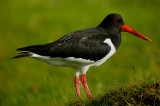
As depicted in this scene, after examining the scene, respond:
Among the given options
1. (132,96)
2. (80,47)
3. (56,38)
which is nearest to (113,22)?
(80,47)

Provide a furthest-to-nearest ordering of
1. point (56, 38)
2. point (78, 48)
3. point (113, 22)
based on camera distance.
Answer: point (56, 38) → point (113, 22) → point (78, 48)

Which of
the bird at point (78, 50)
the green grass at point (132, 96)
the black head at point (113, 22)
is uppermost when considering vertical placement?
the black head at point (113, 22)

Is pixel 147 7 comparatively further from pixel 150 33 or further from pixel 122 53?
pixel 122 53

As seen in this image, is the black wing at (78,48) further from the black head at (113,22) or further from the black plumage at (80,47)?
the black head at (113,22)

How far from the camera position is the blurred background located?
11.3 m

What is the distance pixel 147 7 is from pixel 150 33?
330cm

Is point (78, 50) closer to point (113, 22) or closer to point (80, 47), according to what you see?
point (80, 47)

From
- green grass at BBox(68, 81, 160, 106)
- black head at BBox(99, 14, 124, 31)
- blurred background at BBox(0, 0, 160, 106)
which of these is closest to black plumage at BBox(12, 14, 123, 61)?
black head at BBox(99, 14, 124, 31)

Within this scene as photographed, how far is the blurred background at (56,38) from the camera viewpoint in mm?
11258

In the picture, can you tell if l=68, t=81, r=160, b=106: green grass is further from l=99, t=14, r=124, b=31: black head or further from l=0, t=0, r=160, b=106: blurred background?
l=0, t=0, r=160, b=106: blurred background

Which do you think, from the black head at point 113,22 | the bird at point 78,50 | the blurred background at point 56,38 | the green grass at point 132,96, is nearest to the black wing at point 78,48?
the bird at point 78,50

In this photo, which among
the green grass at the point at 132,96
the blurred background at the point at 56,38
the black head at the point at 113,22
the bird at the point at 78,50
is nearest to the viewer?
the green grass at the point at 132,96

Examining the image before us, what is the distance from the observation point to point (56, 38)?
14344 millimetres

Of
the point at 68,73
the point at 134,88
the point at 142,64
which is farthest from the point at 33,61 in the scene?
the point at 134,88
